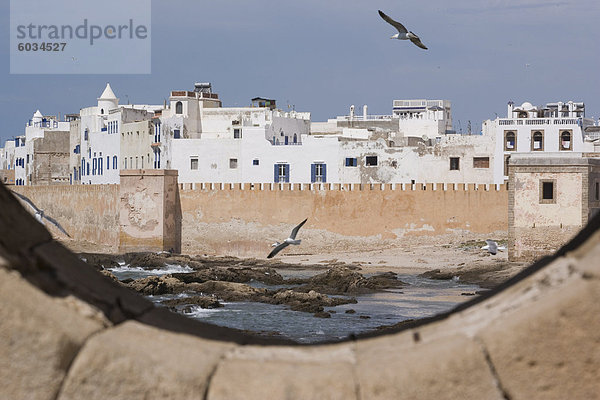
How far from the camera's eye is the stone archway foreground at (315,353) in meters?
1.90

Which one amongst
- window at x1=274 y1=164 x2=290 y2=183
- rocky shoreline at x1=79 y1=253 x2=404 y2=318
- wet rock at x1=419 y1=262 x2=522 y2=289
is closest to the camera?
rocky shoreline at x1=79 y1=253 x2=404 y2=318

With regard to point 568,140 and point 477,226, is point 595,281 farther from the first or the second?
point 568,140

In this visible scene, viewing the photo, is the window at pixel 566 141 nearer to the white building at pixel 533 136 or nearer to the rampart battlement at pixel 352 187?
the white building at pixel 533 136

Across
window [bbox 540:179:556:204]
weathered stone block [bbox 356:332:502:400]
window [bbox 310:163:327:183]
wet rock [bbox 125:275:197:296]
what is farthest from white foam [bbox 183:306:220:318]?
window [bbox 310:163:327:183]

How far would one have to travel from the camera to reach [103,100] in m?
53.7

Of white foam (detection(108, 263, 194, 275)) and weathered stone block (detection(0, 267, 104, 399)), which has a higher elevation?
weathered stone block (detection(0, 267, 104, 399))

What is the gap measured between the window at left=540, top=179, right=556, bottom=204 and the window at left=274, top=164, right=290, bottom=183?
15.4 metres

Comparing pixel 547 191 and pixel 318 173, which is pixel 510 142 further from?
pixel 547 191

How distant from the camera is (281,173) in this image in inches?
1448

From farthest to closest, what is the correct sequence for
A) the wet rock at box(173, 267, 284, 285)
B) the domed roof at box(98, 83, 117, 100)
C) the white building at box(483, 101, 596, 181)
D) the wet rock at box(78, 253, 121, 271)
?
1. the domed roof at box(98, 83, 117, 100)
2. the white building at box(483, 101, 596, 181)
3. the wet rock at box(78, 253, 121, 271)
4. the wet rock at box(173, 267, 284, 285)

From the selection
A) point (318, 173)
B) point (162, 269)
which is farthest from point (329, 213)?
point (162, 269)

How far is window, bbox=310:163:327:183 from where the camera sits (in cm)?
3597

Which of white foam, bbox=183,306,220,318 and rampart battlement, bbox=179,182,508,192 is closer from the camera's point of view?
white foam, bbox=183,306,220,318

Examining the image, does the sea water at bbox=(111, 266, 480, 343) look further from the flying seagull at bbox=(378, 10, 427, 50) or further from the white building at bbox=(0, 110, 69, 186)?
the white building at bbox=(0, 110, 69, 186)
